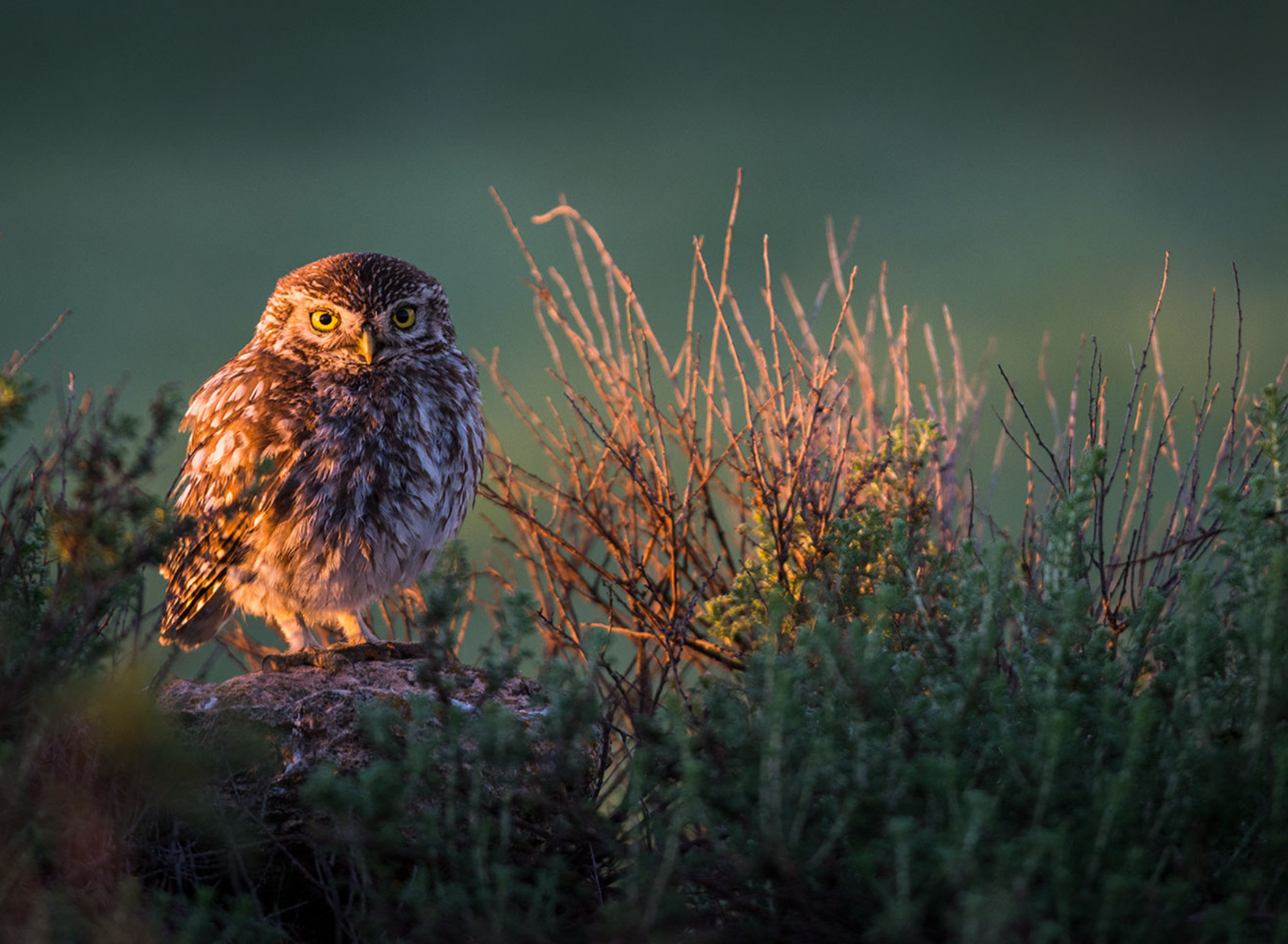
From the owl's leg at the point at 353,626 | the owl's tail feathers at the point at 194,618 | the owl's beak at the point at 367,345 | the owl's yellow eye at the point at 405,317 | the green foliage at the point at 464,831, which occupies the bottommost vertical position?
the green foliage at the point at 464,831

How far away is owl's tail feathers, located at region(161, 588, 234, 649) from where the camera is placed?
299 cm

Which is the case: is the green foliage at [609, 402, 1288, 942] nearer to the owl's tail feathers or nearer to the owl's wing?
the owl's wing

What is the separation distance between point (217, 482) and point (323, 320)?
1.68 feet

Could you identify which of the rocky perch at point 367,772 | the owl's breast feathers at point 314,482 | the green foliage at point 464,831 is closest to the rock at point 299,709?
the rocky perch at point 367,772

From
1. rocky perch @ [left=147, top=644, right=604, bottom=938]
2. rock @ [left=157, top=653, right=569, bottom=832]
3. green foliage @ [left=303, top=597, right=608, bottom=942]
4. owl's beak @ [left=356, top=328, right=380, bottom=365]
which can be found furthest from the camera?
owl's beak @ [left=356, top=328, right=380, bottom=365]

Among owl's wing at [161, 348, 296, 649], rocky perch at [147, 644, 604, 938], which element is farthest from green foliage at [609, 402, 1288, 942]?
owl's wing at [161, 348, 296, 649]

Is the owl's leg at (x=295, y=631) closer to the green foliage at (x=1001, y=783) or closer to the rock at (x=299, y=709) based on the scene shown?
the rock at (x=299, y=709)

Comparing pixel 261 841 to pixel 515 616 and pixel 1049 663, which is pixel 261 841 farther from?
pixel 1049 663

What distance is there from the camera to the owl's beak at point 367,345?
2.98m

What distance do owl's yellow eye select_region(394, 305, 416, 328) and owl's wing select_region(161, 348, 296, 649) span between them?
1.15ft

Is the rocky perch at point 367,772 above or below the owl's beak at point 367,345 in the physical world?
below

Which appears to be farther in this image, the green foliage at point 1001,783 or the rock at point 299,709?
the rock at point 299,709

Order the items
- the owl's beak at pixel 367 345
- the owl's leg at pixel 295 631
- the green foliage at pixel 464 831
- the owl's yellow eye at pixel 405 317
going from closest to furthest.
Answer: the green foliage at pixel 464 831
the owl's beak at pixel 367 345
the owl's yellow eye at pixel 405 317
the owl's leg at pixel 295 631

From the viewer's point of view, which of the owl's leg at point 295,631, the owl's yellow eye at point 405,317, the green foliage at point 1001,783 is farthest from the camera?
the owl's leg at point 295,631
